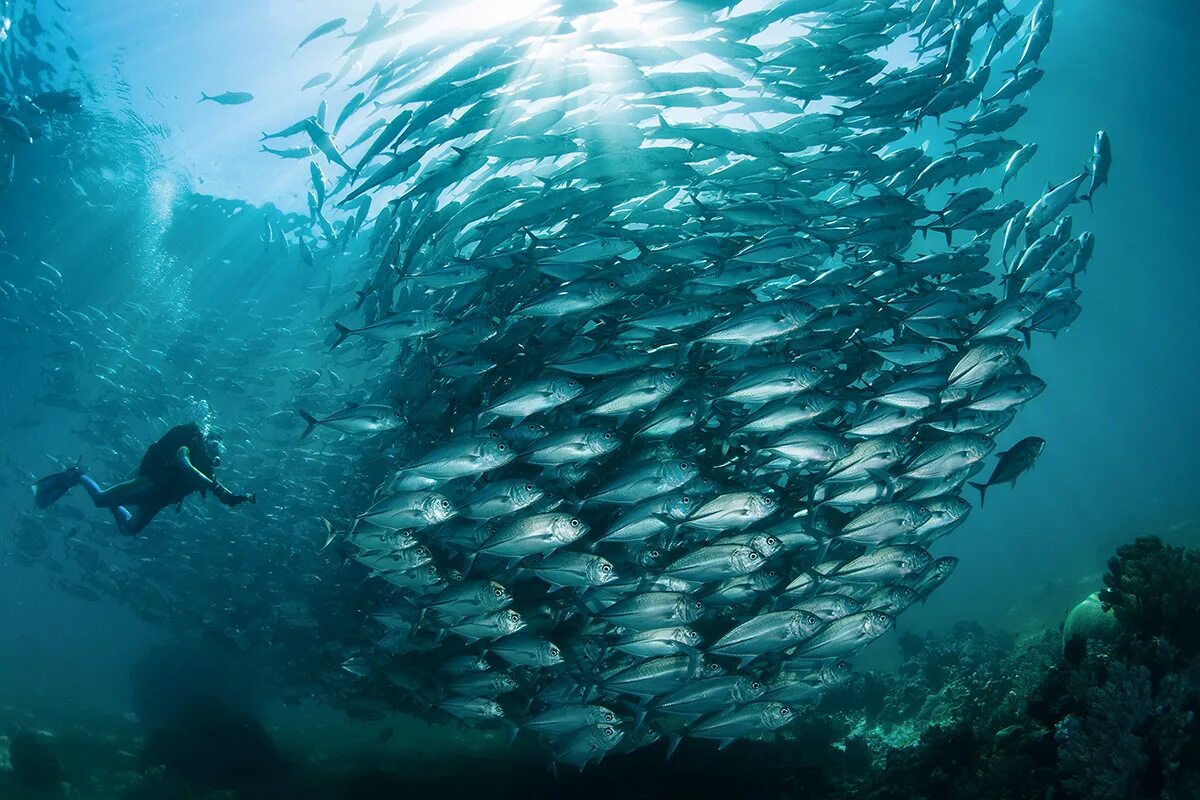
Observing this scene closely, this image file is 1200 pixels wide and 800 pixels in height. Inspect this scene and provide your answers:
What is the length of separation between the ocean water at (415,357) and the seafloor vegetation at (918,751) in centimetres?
10

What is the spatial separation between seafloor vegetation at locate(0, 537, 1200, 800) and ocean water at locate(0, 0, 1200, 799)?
10 centimetres

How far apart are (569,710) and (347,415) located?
3665 millimetres

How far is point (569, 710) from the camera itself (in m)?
5.66

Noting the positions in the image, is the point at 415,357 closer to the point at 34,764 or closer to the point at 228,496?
the point at 228,496

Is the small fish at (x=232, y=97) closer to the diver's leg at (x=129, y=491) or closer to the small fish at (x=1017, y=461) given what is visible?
the diver's leg at (x=129, y=491)

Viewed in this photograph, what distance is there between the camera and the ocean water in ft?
→ 20.6

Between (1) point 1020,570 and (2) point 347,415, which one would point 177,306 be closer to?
(2) point 347,415

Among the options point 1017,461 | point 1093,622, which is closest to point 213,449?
point 1017,461

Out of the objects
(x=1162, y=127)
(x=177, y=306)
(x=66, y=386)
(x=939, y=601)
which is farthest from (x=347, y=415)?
(x=939, y=601)

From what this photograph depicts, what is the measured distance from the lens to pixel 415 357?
293 inches

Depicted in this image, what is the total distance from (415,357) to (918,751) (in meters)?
8.12

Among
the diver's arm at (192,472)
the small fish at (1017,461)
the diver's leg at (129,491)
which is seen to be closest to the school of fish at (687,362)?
the small fish at (1017,461)

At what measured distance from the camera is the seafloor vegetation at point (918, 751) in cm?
500

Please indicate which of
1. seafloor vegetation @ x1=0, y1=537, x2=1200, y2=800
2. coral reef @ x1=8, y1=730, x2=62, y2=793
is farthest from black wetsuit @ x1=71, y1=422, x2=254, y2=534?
coral reef @ x1=8, y1=730, x2=62, y2=793
